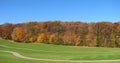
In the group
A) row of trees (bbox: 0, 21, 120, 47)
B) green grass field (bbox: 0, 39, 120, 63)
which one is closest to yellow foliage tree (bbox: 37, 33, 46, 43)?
row of trees (bbox: 0, 21, 120, 47)

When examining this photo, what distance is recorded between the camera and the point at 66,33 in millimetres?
71625

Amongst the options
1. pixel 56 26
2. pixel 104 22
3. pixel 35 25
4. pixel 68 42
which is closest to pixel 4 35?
pixel 35 25

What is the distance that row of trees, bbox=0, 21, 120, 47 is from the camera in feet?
220

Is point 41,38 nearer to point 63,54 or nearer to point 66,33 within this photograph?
point 66,33

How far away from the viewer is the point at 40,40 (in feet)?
236

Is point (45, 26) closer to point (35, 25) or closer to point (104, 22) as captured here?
point (35, 25)

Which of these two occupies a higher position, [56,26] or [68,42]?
[56,26]

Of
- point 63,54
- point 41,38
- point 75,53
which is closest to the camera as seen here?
point 63,54

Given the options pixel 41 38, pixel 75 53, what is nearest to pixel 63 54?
pixel 75 53

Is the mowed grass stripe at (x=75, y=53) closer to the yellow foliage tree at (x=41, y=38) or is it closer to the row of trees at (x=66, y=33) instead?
the row of trees at (x=66, y=33)

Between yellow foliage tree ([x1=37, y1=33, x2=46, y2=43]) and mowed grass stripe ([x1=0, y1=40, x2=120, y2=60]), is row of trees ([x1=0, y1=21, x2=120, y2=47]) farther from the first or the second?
mowed grass stripe ([x1=0, y1=40, x2=120, y2=60])

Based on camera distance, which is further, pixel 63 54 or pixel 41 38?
pixel 41 38

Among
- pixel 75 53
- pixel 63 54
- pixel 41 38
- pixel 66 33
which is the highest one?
pixel 66 33

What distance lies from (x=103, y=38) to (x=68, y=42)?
9.64 m
